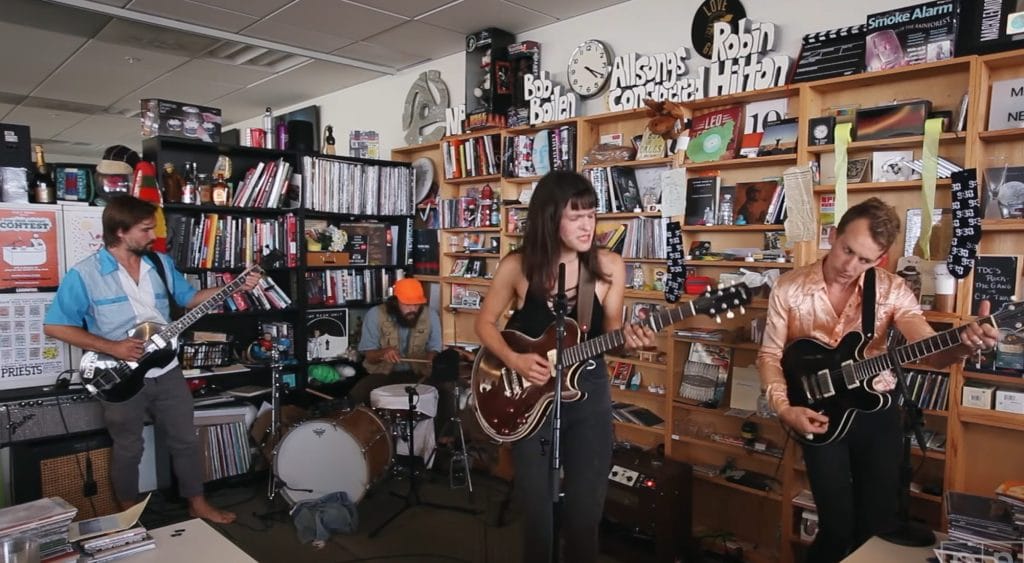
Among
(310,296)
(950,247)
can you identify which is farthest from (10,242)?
(950,247)

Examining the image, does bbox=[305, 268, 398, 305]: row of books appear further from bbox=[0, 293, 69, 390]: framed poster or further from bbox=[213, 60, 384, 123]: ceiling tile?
bbox=[213, 60, 384, 123]: ceiling tile

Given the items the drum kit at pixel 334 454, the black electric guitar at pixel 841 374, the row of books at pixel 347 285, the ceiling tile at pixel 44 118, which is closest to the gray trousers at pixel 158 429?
the drum kit at pixel 334 454

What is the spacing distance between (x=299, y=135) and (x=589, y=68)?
81.4 inches

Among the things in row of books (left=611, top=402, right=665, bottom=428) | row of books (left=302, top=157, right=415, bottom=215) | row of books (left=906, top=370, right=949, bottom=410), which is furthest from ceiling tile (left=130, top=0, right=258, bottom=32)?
row of books (left=906, top=370, right=949, bottom=410)

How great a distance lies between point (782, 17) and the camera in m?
3.18

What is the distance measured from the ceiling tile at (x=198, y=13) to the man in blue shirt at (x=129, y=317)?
161 centimetres

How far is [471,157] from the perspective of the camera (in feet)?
14.8

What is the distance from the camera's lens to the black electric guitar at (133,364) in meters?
3.01

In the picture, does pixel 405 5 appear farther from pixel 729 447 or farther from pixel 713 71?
pixel 729 447

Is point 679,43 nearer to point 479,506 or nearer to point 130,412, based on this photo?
point 479,506

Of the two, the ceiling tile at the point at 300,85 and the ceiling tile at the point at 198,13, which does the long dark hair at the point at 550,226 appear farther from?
the ceiling tile at the point at 300,85

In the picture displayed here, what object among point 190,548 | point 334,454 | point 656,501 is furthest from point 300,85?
point 190,548

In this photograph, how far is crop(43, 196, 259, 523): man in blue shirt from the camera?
2.99 metres

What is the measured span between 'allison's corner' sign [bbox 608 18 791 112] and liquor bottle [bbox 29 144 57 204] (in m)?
3.07
